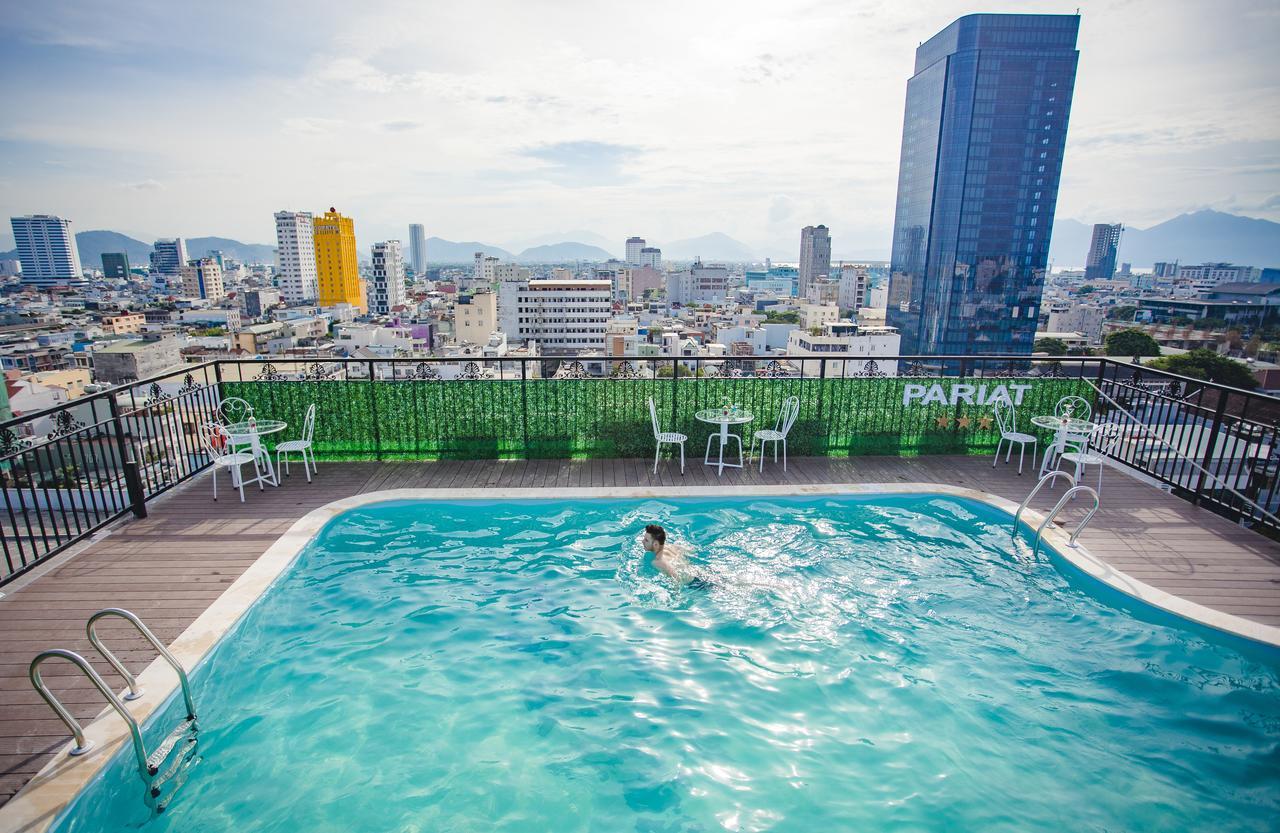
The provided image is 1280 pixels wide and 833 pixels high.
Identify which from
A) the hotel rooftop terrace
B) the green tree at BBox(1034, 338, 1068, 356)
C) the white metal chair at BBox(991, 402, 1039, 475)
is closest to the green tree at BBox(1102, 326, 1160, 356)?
the green tree at BBox(1034, 338, 1068, 356)

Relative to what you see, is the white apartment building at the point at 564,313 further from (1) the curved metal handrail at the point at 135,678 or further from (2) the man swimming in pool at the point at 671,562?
(1) the curved metal handrail at the point at 135,678

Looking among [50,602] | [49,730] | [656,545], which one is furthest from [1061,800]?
[50,602]

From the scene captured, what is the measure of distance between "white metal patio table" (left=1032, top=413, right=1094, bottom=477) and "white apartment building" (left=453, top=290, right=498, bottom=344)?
115 m

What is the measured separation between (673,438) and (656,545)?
252 centimetres

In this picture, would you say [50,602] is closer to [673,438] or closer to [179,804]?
[179,804]

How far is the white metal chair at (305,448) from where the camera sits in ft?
26.0

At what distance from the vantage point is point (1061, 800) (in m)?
3.73

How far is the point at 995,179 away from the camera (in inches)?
3831

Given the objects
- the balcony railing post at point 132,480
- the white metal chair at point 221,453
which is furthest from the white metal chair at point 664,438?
the balcony railing post at point 132,480

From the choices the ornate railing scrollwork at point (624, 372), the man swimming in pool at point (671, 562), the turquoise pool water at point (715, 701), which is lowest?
the turquoise pool water at point (715, 701)

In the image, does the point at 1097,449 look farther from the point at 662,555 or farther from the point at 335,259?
the point at 335,259

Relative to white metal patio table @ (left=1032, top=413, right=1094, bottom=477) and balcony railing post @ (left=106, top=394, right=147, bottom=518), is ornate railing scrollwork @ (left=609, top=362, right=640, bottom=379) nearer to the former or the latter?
white metal patio table @ (left=1032, top=413, right=1094, bottom=477)

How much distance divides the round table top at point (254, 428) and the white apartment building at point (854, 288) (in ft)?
580

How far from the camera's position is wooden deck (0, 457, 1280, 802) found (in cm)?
426
